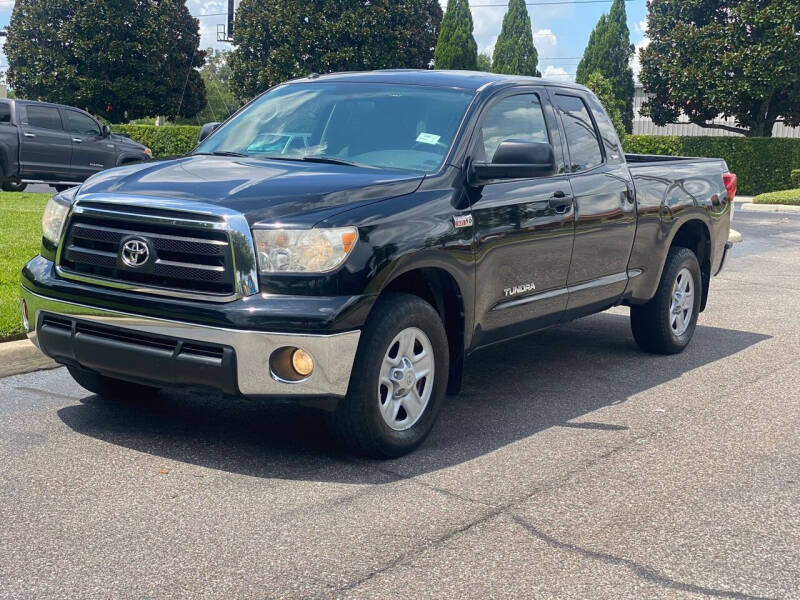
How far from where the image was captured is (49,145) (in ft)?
73.2

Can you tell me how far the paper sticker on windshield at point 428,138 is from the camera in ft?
19.9

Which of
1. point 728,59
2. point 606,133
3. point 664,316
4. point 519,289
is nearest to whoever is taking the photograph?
point 519,289

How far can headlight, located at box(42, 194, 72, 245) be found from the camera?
5574 millimetres

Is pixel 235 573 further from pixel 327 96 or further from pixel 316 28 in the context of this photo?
pixel 316 28

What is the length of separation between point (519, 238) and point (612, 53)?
147 ft

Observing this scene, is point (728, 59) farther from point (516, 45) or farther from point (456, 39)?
point (516, 45)

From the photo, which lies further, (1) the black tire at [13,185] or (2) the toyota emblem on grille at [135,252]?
(1) the black tire at [13,185]

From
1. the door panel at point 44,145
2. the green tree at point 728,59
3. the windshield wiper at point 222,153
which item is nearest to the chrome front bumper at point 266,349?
the windshield wiper at point 222,153

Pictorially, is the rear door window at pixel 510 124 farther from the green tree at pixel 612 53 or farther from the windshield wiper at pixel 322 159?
the green tree at pixel 612 53

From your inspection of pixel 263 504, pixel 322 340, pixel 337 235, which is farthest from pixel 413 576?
pixel 337 235

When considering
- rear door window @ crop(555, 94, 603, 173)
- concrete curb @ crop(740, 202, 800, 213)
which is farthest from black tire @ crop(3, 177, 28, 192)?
rear door window @ crop(555, 94, 603, 173)

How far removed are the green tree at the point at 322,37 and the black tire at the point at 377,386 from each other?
132 ft

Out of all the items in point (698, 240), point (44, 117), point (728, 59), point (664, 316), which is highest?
point (728, 59)

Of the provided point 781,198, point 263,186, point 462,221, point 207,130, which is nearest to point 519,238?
point 462,221
